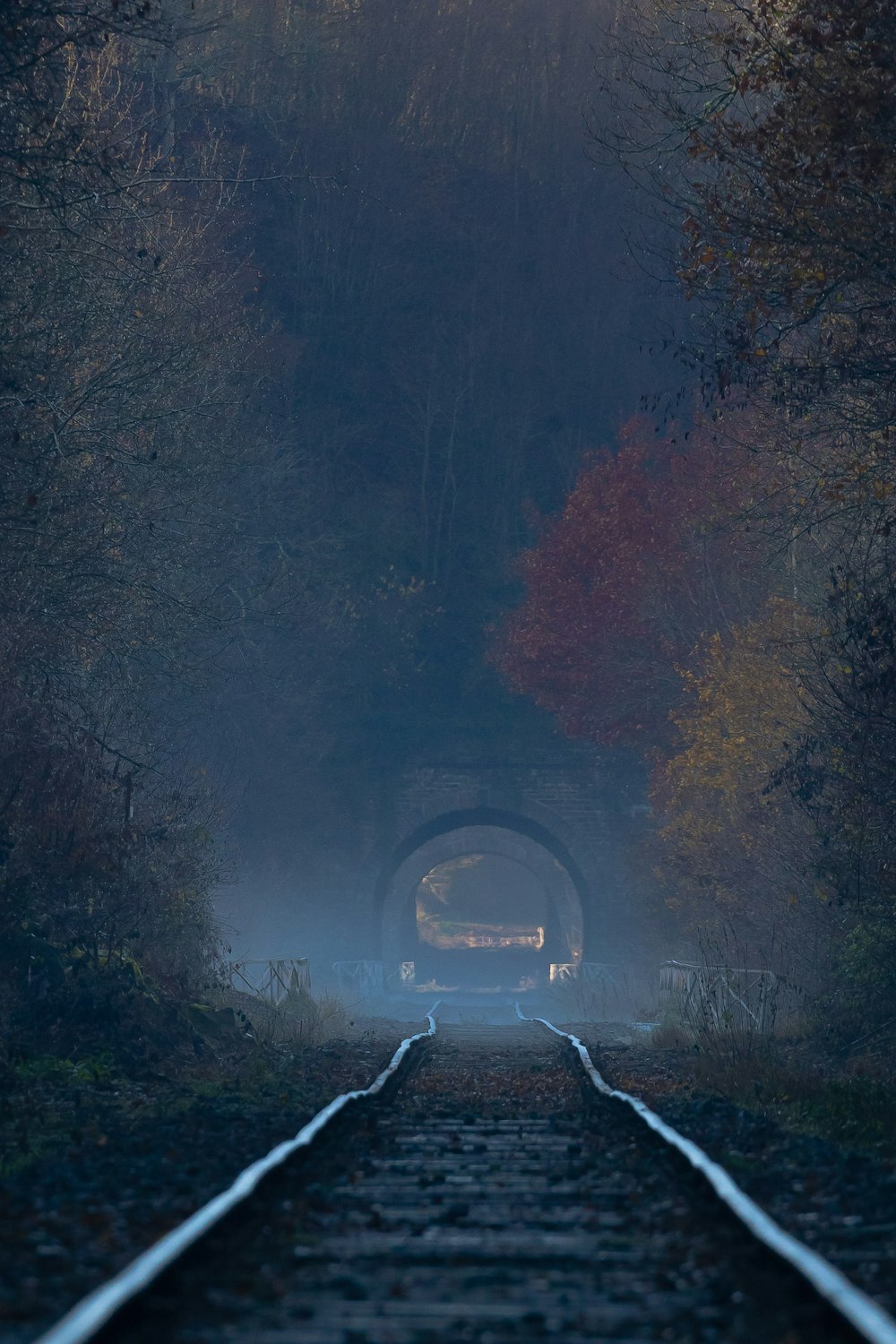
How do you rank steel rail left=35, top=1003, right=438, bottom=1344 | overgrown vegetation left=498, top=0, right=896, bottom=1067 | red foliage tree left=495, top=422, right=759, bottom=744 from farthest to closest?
red foliage tree left=495, top=422, right=759, bottom=744 < overgrown vegetation left=498, top=0, right=896, bottom=1067 < steel rail left=35, top=1003, right=438, bottom=1344

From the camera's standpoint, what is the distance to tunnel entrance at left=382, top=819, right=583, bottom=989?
44.5 m

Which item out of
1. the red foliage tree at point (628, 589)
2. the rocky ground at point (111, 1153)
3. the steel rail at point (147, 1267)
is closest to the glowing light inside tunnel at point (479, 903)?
the red foliage tree at point (628, 589)

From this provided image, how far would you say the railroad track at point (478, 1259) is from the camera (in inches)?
147

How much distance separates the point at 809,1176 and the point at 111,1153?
11.7ft

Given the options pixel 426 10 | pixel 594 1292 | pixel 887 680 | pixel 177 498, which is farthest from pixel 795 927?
pixel 426 10

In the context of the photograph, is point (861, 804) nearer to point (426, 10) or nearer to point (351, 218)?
point (351, 218)

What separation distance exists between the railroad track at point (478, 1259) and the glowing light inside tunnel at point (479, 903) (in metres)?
65.5

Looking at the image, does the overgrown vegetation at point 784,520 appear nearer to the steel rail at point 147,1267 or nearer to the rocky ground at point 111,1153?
the rocky ground at point 111,1153

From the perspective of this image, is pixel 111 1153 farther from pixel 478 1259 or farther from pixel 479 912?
pixel 479 912

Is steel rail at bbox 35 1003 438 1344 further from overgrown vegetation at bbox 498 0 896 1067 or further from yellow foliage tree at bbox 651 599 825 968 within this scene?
yellow foliage tree at bbox 651 599 825 968

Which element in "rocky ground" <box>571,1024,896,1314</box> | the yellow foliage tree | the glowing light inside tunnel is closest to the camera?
"rocky ground" <box>571,1024,896,1314</box>

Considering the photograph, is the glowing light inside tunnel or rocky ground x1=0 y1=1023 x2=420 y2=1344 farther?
the glowing light inside tunnel

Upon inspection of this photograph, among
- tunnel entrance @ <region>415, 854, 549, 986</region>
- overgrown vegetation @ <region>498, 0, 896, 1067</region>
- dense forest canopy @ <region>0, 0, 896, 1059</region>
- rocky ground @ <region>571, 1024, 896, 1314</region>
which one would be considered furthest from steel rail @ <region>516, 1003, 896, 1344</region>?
tunnel entrance @ <region>415, 854, 549, 986</region>

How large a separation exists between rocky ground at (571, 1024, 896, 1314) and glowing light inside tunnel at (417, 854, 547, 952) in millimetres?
61615
